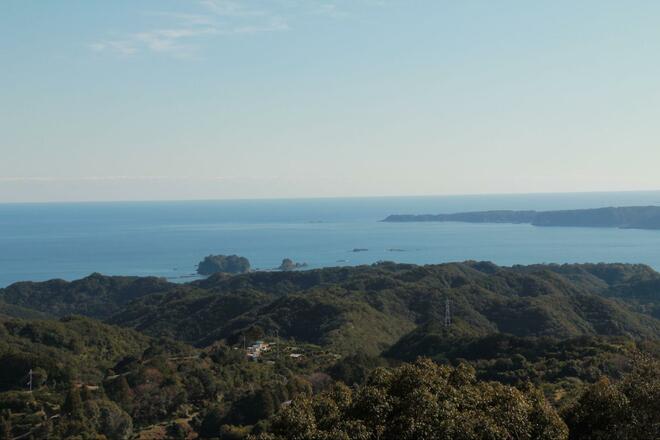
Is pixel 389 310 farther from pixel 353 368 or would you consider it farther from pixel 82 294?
pixel 82 294

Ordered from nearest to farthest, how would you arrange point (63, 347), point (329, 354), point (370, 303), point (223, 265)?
point (329, 354) < point (63, 347) < point (370, 303) < point (223, 265)

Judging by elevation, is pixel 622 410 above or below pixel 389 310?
above

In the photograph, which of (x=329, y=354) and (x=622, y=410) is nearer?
(x=622, y=410)

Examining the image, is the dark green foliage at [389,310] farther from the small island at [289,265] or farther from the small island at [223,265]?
the small island at [289,265]

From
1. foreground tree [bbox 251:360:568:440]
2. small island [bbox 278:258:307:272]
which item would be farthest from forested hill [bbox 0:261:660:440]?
small island [bbox 278:258:307:272]

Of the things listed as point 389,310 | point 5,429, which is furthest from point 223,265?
point 5,429

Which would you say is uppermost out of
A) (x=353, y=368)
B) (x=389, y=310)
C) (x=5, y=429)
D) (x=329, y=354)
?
(x=5, y=429)

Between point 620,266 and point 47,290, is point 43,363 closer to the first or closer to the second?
point 47,290

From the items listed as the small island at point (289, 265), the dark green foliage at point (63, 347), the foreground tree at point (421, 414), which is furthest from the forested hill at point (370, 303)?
the foreground tree at point (421, 414)
